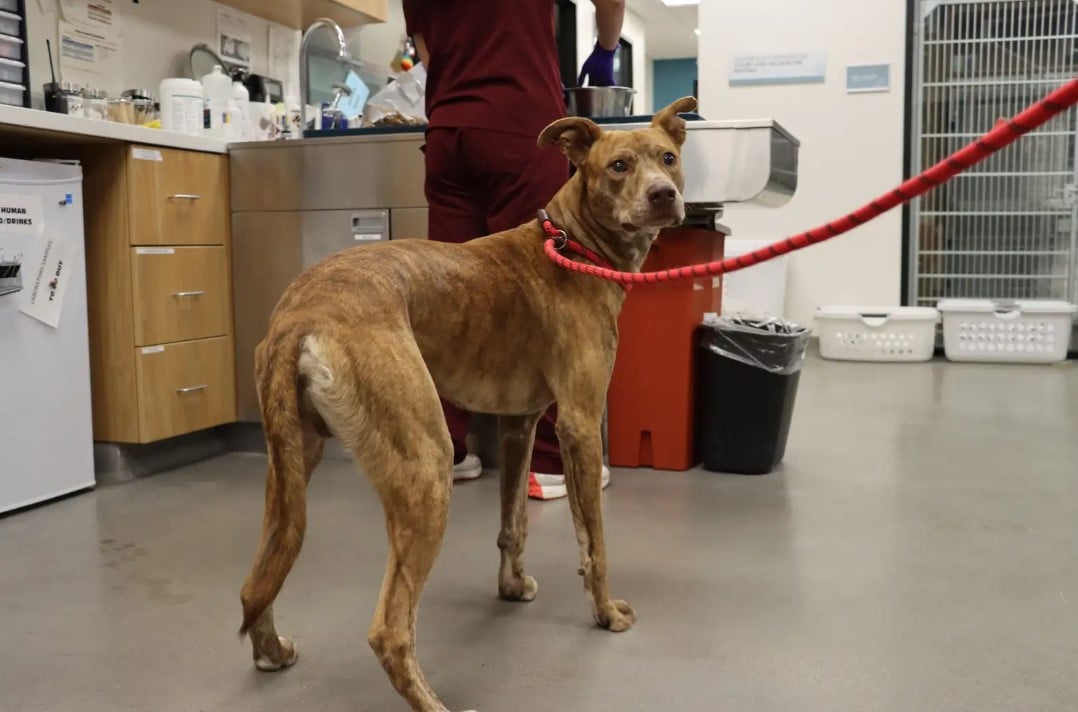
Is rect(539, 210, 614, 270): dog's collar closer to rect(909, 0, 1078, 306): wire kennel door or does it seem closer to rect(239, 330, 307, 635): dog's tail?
rect(239, 330, 307, 635): dog's tail

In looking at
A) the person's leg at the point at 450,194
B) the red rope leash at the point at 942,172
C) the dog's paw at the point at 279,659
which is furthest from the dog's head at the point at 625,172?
the dog's paw at the point at 279,659

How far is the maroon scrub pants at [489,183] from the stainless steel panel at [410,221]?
1.32 feet

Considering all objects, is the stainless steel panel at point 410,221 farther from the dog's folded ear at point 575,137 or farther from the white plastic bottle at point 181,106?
the dog's folded ear at point 575,137

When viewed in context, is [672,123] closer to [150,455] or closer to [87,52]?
[150,455]

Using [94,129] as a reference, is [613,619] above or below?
below

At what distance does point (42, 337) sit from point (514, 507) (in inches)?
57.5

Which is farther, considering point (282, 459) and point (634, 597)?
point (634, 597)

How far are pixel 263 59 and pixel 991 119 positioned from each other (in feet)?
13.6

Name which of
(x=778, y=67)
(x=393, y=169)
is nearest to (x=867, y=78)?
(x=778, y=67)

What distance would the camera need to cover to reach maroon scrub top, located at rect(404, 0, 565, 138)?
2.30m

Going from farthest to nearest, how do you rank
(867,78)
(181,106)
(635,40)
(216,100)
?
(635,40) → (867,78) → (216,100) → (181,106)

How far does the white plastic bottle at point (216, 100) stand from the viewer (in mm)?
3410

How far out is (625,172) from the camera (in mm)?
1717

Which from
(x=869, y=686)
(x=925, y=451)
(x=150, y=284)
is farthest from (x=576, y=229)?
(x=925, y=451)
